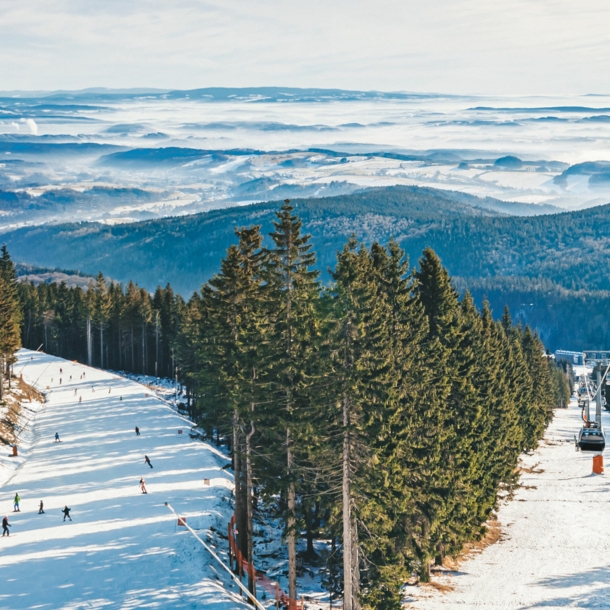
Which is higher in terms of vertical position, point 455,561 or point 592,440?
point 592,440

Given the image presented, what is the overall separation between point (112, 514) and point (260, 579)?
1253cm

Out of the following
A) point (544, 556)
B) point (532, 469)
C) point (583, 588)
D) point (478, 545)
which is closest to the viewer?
point (583, 588)

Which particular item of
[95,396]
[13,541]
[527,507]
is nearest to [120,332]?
[95,396]

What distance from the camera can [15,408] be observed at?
89688 millimetres

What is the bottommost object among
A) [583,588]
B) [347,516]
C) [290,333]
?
[583,588]

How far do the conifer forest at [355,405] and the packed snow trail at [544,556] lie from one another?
2.37 meters

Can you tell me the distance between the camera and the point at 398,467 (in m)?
41.0

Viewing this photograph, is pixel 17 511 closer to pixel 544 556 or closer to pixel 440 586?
pixel 440 586

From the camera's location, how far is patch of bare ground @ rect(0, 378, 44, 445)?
78662 millimetres

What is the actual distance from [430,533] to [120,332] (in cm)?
10781

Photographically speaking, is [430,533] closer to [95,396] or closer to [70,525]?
[70,525]

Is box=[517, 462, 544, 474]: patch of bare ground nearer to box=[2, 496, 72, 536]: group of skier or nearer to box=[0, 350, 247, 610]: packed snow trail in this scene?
box=[0, 350, 247, 610]: packed snow trail

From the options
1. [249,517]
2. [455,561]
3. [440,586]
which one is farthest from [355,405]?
[455,561]

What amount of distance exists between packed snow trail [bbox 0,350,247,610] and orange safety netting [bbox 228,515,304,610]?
1391mm
